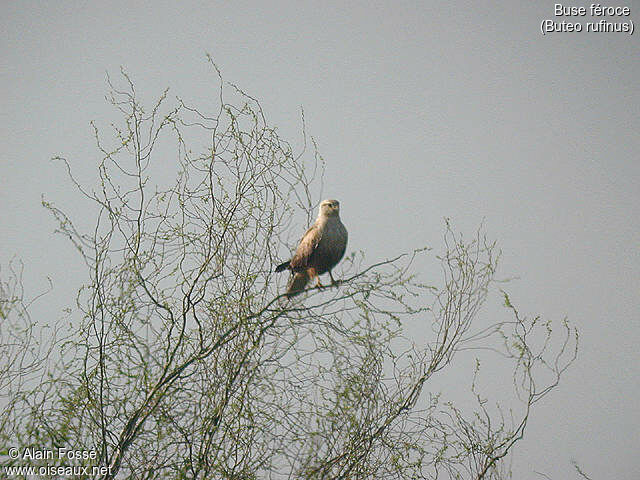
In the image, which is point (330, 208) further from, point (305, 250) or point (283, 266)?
point (283, 266)

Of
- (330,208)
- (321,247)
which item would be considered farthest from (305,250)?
(330,208)

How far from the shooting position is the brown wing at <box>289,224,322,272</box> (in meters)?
5.56

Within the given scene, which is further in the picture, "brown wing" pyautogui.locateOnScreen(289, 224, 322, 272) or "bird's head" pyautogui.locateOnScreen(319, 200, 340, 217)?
"bird's head" pyautogui.locateOnScreen(319, 200, 340, 217)

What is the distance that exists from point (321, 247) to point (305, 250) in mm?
145

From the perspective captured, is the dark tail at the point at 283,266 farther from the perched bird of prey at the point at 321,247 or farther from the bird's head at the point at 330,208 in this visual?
the bird's head at the point at 330,208

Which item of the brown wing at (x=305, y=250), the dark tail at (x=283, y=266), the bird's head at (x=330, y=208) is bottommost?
the dark tail at (x=283, y=266)

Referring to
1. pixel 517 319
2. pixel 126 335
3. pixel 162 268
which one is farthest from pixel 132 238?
pixel 517 319

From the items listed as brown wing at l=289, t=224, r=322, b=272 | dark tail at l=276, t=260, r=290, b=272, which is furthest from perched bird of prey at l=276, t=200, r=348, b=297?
dark tail at l=276, t=260, r=290, b=272

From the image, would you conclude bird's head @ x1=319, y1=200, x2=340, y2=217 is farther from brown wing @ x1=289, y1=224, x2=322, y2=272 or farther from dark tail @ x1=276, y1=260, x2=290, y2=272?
dark tail @ x1=276, y1=260, x2=290, y2=272

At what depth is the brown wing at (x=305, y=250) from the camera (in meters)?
5.56

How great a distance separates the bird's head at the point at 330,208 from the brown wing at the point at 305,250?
184 mm

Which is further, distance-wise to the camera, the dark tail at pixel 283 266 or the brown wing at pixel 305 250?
the brown wing at pixel 305 250

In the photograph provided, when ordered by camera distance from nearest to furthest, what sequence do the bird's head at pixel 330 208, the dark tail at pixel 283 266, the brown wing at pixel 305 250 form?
1. the dark tail at pixel 283 266
2. the brown wing at pixel 305 250
3. the bird's head at pixel 330 208

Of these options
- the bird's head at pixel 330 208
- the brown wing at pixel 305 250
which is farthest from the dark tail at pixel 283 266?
the bird's head at pixel 330 208
